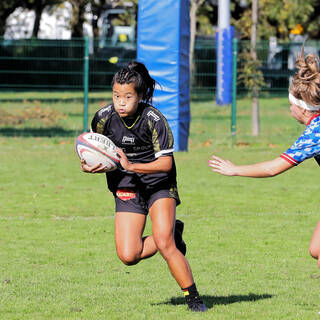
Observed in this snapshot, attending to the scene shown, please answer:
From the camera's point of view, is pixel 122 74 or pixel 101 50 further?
pixel 101 50

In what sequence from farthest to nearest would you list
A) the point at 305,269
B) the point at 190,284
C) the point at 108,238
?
1. the point at 108,238
2. the point at 305,269
3. the point at 190,284

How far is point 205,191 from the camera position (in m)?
12.7

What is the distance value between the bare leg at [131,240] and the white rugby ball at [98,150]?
0.44 metres

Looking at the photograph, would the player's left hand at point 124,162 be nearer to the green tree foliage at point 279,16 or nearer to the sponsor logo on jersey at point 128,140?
the sponsor logo on jersey at point 128,140

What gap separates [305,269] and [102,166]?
110 inches

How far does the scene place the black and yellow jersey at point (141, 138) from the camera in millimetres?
6180

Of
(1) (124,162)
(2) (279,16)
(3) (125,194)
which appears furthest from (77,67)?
(2) (279,16)

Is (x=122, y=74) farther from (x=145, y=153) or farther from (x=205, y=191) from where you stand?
(x=205, y=191)

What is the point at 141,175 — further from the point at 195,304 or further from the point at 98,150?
the point at 195,304

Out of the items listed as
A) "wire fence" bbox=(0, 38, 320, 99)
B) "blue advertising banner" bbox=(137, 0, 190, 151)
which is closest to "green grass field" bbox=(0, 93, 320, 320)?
"blue advertising banner" bbox=(137, 0, 190, 151)

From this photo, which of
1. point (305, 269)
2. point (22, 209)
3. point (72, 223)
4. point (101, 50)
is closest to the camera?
point (305, 269)

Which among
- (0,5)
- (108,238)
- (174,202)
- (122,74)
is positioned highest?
(0,5)

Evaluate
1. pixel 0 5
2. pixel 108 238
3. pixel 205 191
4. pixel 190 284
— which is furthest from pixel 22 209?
pixel 0 5

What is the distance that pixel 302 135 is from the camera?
5508mm
